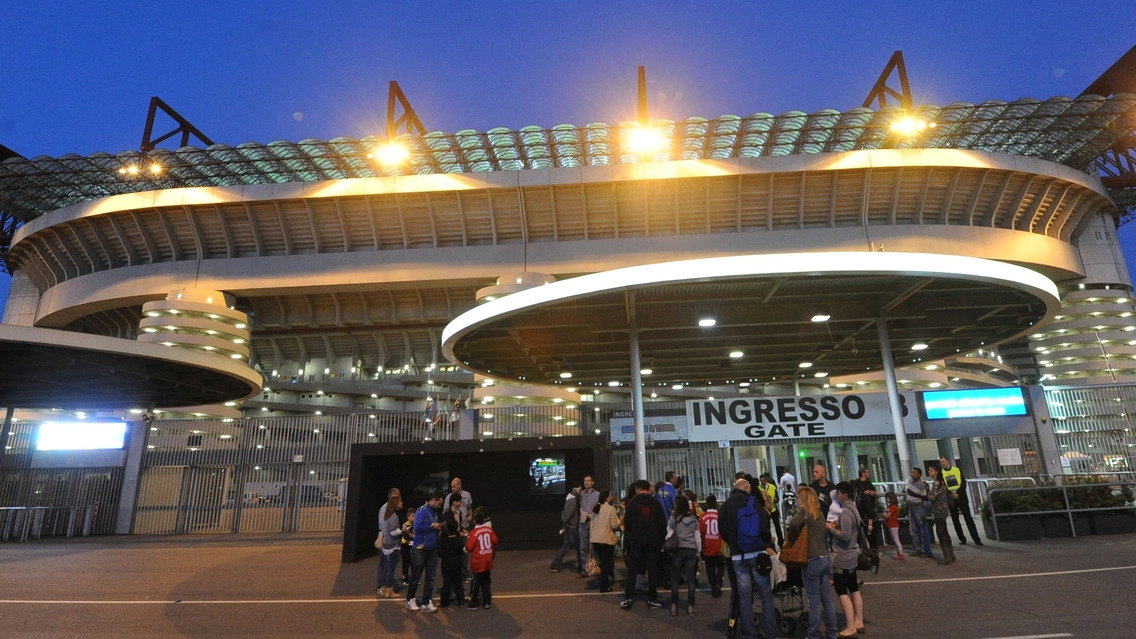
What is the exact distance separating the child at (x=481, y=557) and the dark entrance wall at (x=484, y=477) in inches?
216

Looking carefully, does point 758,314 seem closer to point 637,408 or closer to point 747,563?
point 637,408

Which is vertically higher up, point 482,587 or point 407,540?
point 407,540

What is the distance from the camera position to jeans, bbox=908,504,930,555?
37.4ft

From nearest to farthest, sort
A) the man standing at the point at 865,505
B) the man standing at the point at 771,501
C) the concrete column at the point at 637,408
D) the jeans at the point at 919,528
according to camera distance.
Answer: the man standing at the point at 865,505 → the man standing at the point at 771,501 → the jeans at the point at 919,528 → the concrete column at the point at 637,408

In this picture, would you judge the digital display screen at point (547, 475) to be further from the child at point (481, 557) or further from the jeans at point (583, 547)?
the child at point (481, 557)

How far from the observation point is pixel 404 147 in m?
39.5

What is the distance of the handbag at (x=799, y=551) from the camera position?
20.5ft

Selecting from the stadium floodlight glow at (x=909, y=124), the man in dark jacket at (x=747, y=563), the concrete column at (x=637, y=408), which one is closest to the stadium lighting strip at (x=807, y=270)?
the concrete column at (x=637, y=408)

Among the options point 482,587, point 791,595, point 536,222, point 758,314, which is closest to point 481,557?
point 482,587

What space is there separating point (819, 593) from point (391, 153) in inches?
1510

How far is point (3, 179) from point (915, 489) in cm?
6128

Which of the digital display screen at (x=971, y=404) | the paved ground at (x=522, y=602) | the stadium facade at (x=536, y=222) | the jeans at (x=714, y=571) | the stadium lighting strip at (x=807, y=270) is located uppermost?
the stadium facade at (x=536, y=222)

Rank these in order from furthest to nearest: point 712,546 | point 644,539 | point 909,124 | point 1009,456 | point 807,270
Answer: point 909,124 → point 1009,456 → point 807,270 → point 712,546 → point 644,539

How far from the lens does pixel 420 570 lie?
29.5ft
